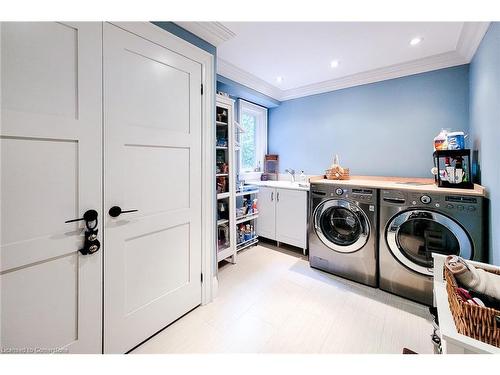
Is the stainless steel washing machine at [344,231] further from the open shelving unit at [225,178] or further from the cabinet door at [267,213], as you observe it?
the open shelving unit at [225,178]

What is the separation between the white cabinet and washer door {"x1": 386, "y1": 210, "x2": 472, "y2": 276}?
1016 mm

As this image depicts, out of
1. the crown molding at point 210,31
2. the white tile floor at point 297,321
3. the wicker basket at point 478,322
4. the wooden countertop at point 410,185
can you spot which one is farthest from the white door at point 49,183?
the wooden countertop at point 410,185

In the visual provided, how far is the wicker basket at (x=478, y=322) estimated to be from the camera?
0.64 meters

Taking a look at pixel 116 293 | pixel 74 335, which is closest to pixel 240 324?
pixel 116 293

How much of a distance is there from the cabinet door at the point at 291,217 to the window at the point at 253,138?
0.88 meters

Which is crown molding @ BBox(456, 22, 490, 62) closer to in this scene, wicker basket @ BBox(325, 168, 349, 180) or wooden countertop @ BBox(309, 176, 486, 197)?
wooden countertop @ BBox(309, 176, 486, 197)

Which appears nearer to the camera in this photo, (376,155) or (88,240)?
(88,240)

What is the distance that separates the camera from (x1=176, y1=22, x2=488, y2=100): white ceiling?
Answer: 1.71m

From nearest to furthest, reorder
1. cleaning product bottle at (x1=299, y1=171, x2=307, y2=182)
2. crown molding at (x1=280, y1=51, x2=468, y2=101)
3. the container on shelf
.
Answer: the container on shelf
crown molding at (x1=280, y1=51, x2=468, y2=101)
cleaning product bottle at (x1=299, y1=171, x2=307, y2=182)

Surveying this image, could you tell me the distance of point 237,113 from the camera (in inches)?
122

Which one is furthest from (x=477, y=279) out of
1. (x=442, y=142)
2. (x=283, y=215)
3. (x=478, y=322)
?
(x=283, y=215)

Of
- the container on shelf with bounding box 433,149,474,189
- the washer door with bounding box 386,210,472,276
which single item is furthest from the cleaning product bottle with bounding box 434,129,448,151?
the washer door with bounding box 386,210,472,276

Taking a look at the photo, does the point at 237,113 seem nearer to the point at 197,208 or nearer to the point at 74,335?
the point at 197,208
